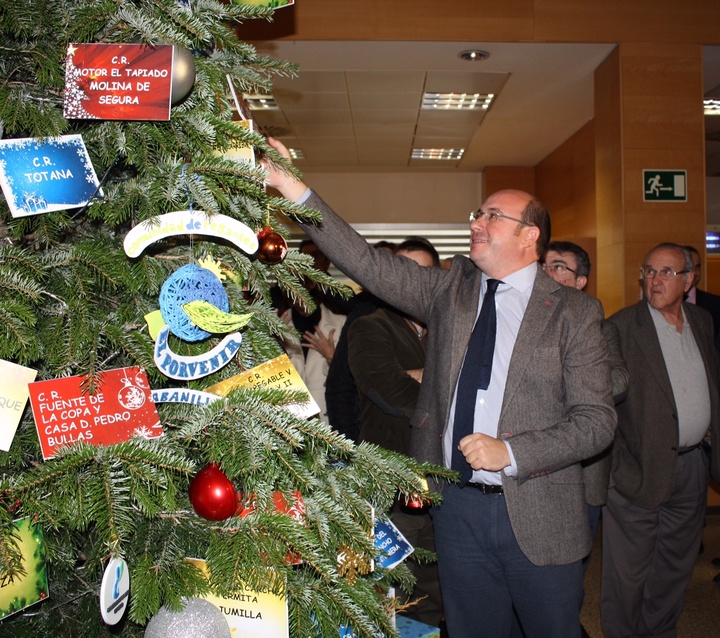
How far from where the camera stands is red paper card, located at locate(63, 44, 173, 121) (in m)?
0.87

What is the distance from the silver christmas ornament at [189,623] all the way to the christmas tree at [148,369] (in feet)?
0.05

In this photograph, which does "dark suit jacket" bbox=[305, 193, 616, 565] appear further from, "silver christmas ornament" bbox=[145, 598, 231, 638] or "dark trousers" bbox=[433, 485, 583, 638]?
"silver christmas ornament" bbox=[145, 598, 231, 638]

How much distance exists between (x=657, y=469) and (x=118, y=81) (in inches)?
99.9

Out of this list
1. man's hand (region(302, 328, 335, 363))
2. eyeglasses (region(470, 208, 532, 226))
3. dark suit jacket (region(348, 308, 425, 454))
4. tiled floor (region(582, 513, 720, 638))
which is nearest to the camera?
eyeglasses (region(470, 208, 532, 226))

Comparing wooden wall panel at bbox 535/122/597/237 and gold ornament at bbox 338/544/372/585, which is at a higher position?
wooden wall panel at bbox 535/122/597/237

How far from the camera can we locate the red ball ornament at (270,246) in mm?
1037

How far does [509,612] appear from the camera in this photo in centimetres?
179

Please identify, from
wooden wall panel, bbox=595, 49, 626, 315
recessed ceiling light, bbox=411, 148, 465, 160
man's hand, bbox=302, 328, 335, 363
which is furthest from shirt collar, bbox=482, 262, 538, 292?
recessed ceiling light, bbox=411, 148, 465, 160

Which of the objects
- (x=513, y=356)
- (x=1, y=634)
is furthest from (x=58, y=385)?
(x=513, y=356)

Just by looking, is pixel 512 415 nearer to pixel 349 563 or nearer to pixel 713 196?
pixel 349 563

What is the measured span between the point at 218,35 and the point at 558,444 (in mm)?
1138

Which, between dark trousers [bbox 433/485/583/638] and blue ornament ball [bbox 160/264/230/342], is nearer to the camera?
blue ornament ball [bbox 160/264/230/342]

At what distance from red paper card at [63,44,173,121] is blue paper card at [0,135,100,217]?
1.9 inches

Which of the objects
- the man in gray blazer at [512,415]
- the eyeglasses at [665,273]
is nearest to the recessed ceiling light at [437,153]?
the eyeglasses at [665,273]
